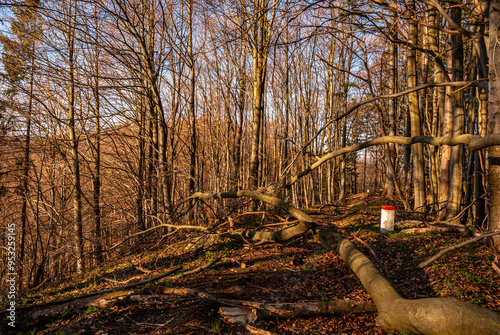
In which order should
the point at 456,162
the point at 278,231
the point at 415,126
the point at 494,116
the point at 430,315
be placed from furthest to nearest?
the point at 415,126 < the point at 456,162 < the point at 278,231 < the point at 494,116 < the point at 430,315

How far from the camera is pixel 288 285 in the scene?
12.8 feet

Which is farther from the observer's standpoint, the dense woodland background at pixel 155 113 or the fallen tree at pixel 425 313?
the dense woodland background at pixel 155 113

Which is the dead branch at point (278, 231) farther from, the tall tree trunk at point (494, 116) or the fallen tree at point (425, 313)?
the tall tree trunk at point (494, 116)

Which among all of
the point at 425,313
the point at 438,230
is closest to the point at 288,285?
the point at 425,313

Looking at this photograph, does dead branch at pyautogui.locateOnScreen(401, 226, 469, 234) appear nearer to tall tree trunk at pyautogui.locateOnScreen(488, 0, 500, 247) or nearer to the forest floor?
the forest floor

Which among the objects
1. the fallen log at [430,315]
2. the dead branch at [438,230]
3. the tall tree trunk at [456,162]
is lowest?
the fallen log at [430,315]

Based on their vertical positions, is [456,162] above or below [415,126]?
below

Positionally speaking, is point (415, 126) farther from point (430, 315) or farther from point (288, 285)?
point (430, 315)

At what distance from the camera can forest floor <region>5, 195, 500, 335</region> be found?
295 cm

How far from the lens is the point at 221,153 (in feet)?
58.2

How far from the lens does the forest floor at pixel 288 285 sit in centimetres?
295

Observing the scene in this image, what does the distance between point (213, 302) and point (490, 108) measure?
192 inches

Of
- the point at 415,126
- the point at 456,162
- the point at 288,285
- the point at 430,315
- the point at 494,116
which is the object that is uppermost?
the point at 415,126

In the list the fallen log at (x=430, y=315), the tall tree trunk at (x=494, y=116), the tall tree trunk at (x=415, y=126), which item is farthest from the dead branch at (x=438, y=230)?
the fallen log at (x=430, y=315)
